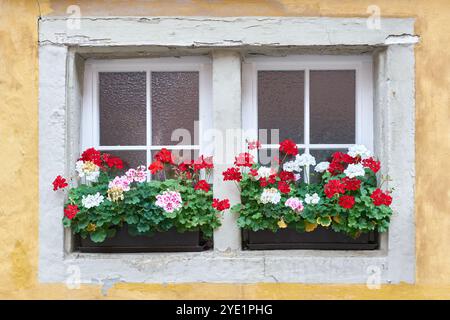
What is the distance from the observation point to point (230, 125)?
12.3ft

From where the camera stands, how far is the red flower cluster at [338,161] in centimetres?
373

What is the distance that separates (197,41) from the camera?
371 cm

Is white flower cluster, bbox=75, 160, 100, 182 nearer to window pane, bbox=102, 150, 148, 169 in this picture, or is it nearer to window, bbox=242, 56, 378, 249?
window pane, bbox=102, 150, 148, 169

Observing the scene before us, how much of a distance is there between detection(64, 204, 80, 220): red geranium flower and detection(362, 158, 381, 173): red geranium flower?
66.4 inches

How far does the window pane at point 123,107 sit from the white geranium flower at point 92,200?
43cm

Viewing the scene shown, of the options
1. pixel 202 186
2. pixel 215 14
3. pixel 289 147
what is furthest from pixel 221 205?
pixel 215 14

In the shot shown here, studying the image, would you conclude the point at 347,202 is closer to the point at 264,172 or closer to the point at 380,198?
the point at 380,198

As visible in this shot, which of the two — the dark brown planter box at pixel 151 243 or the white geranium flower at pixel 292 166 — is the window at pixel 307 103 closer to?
the white geranium flower at pixel 292 166

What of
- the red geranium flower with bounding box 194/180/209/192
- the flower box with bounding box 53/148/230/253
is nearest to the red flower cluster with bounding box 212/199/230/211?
the flower box with bounding box 53/148/230/253

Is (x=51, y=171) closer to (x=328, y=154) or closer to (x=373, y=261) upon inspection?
(x=328, y=154)

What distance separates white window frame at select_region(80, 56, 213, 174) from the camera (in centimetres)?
391

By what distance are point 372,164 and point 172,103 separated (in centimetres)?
126

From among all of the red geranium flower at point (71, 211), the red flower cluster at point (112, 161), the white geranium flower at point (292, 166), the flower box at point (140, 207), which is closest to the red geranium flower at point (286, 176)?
the white geranium flower at point (292, 166)

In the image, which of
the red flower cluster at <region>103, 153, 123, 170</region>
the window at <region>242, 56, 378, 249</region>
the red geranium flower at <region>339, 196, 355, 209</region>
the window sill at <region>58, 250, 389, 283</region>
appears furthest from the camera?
the window at <region>242, 56, 378, 249</region>
